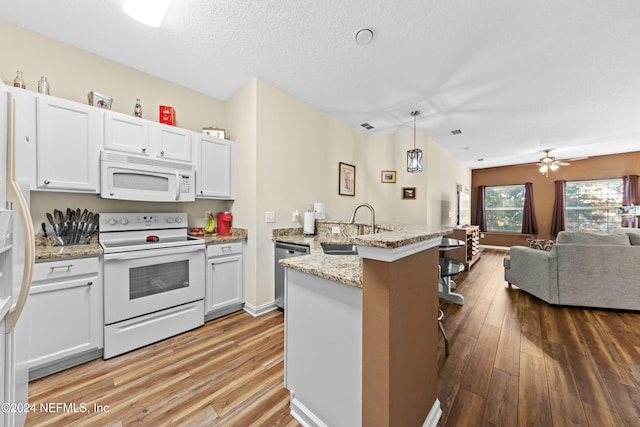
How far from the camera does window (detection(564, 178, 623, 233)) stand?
6074 mm

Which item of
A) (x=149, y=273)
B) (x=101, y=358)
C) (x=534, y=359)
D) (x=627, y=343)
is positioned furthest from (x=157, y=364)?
(x=627, y=343)

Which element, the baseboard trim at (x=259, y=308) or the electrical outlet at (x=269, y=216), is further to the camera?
the electrical outlet at (x=269, y=216)

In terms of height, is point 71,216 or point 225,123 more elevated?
point 225,123

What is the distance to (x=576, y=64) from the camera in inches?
90.3

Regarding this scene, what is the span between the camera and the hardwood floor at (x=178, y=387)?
4.37 feet

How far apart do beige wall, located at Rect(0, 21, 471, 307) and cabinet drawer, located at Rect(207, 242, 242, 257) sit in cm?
14

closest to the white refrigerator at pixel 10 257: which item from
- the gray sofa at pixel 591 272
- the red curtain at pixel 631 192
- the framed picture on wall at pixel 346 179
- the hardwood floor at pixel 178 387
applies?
the hardwood floor at pixel 178 387

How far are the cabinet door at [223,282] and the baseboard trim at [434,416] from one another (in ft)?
6.86

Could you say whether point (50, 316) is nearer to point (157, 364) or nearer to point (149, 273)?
point (149, 273)

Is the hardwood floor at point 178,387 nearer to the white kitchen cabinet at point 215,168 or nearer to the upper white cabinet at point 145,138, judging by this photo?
the white kitchen cabinet at point 215,168

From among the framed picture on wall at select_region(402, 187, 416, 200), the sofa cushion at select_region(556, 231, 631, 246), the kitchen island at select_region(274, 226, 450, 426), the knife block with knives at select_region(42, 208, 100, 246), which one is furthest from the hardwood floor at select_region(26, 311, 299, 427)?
the sofa cushion at select_region(556, 231, 631, 246)

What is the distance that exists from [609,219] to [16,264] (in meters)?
10.3

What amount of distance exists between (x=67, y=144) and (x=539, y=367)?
13.6 ft

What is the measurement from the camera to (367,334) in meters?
0.98
